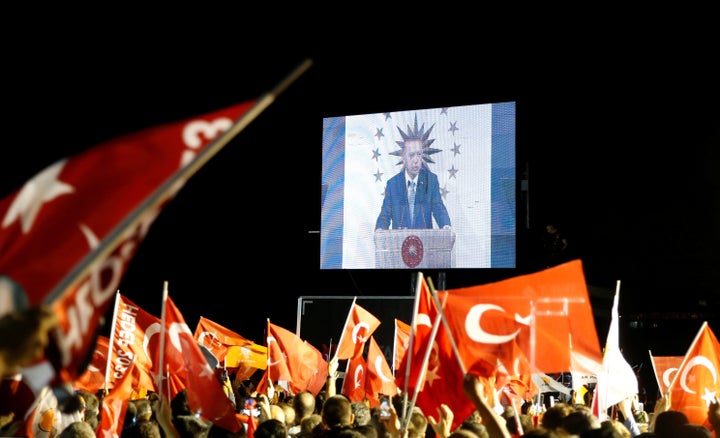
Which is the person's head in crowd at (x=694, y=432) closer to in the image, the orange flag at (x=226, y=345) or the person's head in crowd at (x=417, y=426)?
the person's head in crowd at (x=417, y=426)

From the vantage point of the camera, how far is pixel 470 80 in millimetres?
18703

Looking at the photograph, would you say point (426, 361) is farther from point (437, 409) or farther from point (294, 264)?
point (294, 264)

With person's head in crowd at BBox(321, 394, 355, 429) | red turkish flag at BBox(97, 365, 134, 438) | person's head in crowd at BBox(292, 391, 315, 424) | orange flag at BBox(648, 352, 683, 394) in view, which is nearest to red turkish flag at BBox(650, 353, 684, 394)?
orange flag at BBox(648, 352, 683, 394)

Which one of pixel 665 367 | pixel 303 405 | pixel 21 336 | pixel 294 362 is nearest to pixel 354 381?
pixel 294 362

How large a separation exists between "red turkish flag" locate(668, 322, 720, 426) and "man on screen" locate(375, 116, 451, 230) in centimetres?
857

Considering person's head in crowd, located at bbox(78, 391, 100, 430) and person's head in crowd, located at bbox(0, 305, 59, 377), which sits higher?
person's head in crowd, located at bbox(0, 305, 59, 377)

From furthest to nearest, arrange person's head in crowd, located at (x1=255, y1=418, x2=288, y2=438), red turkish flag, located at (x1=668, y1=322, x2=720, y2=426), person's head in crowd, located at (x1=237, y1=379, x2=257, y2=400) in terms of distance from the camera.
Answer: person's head in crowd, located at (x1=237, y1=379, x2=257, y2=400), red turkish flag, located at (x1=668, y1=322, x2=720, y2=426), person's head in crowd, located at (x1=255, y1=418, x2=288, y2=438)

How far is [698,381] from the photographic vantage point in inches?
268

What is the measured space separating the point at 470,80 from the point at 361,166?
3.90m

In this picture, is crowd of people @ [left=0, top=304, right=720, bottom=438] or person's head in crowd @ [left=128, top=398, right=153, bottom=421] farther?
person's head in crowd @ [left=128, top=398, right=153, bottom=421]

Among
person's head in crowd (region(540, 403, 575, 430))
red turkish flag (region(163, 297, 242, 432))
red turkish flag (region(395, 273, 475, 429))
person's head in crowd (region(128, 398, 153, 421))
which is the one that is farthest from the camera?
person's head in crowd (region(128, 398, 153, 421))

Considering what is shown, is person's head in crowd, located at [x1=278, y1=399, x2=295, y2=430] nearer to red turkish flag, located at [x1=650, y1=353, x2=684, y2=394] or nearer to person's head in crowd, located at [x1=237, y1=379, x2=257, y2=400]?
person's head in crowd, located at [x1=237, y1=379, x2=257, y2=400]

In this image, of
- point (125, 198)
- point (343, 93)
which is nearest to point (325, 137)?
point (343, 93)

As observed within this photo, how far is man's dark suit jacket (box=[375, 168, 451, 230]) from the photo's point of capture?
15.5 metres
